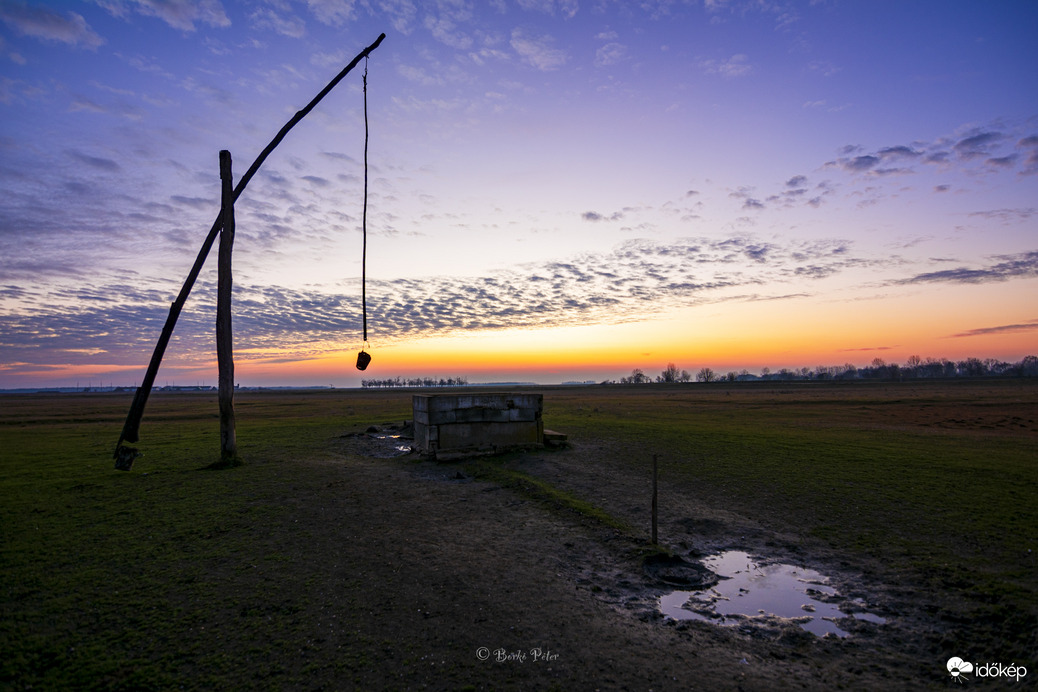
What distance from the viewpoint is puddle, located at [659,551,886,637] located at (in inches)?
238

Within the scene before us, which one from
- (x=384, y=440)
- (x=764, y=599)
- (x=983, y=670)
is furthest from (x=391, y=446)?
(x=983, y=670)

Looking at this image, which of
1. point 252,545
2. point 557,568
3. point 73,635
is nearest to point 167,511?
point 252,545

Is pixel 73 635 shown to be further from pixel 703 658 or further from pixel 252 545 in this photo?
pixel 703 658

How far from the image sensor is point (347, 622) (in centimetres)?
578

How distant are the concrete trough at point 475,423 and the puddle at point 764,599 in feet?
34.6

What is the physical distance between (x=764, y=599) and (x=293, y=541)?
770 cm

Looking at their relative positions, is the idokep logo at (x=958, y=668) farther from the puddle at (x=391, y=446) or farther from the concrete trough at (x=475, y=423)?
the puddle at (x=391, y=446)

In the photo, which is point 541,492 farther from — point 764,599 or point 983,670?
point 983,670

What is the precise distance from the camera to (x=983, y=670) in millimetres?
4797

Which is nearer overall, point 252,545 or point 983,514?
point 252,545

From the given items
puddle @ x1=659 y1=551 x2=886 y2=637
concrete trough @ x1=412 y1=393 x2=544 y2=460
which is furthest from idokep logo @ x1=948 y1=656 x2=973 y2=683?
concrete trough @ x1=412 y1=393 x2=544 y2=460

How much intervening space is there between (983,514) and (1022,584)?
4.01 meters

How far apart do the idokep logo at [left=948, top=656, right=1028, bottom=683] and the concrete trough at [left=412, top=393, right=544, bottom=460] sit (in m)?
13.5

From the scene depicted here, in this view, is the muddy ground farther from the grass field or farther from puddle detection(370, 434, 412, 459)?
puddle detection(370, 434, 412, 459)
